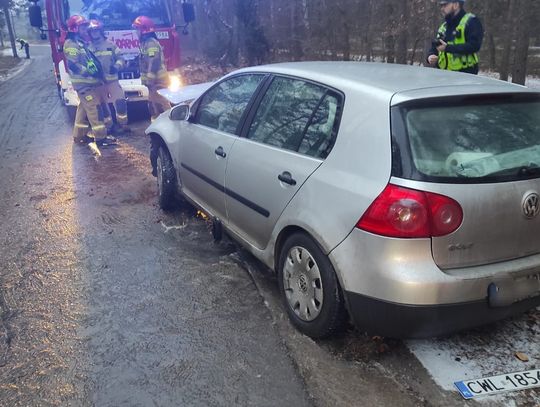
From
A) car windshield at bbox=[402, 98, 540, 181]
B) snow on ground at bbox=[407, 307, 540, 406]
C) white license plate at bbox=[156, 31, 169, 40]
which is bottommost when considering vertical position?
snow on ground at bbox=[407, 307, 540, 406]

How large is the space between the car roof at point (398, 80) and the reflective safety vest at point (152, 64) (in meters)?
6.05

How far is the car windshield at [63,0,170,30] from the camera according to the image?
31.1 feet

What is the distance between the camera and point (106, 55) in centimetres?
843

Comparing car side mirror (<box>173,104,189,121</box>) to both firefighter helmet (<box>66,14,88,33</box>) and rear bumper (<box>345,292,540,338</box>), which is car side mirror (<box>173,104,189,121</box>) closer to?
rear bumper (<box>345,292,540,338</box>)

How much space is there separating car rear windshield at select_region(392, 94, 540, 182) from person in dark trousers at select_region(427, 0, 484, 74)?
113 inches

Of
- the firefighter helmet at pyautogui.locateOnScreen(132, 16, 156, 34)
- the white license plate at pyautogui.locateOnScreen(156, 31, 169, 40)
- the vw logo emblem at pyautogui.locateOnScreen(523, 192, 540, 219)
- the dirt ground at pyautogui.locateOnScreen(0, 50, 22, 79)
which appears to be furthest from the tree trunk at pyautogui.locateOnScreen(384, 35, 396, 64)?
the dirt ground at pyautogui.locateOnScreen(0, 50, 22, 79)

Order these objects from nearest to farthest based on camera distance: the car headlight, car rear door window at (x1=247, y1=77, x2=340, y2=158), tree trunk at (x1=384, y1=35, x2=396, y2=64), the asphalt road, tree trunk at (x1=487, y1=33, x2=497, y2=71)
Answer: the asphalt road → car rear door window at (x1=247, y1=77, x2=340, y2=158) → the car headlight → tree trunk at (x1=384, y1=35, x2=396, y2=64) → tree trunk at (x1=487, y1=33, x2=497, y2=71)

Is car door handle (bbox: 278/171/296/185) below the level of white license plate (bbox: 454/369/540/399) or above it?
above

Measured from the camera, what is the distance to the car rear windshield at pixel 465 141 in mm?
2510

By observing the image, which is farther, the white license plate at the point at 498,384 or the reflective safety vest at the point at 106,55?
the reflective safety vest at the point at 106,55

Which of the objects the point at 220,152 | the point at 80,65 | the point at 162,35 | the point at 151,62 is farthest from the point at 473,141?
the point at 162,35

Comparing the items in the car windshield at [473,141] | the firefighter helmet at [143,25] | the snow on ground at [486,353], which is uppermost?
the firefighter helmet at [143,25]

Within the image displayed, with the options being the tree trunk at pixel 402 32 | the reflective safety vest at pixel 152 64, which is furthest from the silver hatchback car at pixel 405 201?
the tree trunk at pixel 402 32

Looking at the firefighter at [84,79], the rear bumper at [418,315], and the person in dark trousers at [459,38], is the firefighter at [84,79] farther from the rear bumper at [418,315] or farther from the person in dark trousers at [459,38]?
the rear bumper at [418,315]
